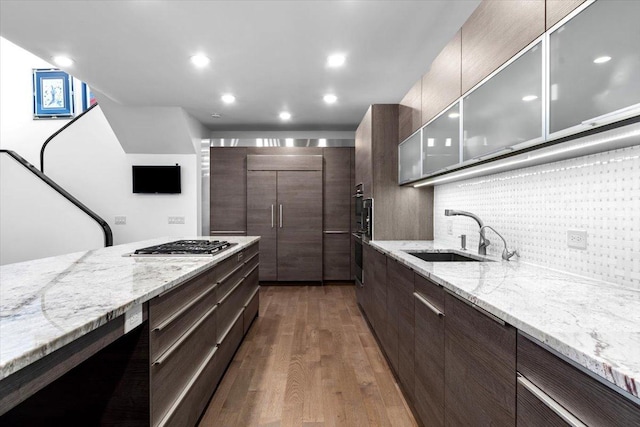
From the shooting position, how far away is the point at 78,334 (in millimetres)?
765

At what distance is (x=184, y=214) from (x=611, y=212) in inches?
200

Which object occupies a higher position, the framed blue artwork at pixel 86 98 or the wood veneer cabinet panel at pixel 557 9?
the framed blue artwork at pixel 86 98

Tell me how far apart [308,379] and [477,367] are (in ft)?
4.94

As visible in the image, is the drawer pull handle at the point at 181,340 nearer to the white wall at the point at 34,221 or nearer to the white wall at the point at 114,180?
the white wall at the point at 114,180

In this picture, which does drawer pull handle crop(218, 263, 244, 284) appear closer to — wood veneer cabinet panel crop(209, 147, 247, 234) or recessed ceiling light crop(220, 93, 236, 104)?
recessed ceiling light crop(220, 93, 236, 104)

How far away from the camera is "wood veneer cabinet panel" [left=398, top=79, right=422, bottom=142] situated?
8.74ft

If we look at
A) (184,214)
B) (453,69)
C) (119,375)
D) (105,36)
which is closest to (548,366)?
(119,375)

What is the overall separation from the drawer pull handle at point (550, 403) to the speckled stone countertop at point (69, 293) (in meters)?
1.13

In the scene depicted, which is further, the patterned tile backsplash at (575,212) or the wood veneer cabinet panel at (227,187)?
the wood veneer cabinet panel at (227,187)

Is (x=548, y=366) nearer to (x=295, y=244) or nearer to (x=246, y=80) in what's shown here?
(x=246, y=80)

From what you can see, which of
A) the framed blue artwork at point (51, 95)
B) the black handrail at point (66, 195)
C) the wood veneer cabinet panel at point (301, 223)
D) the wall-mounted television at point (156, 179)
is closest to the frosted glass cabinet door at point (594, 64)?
the wood veneer cabinet panel at point (301, 223)

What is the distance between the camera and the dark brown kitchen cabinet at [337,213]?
525cm

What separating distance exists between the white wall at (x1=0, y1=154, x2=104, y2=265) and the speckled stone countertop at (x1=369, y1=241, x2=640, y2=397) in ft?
17.2

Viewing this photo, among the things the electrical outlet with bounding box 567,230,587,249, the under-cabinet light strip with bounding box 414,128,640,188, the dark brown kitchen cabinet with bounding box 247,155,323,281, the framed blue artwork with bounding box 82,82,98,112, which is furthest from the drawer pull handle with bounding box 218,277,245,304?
the framed blue artwork with bounding box 82,82,98,112
